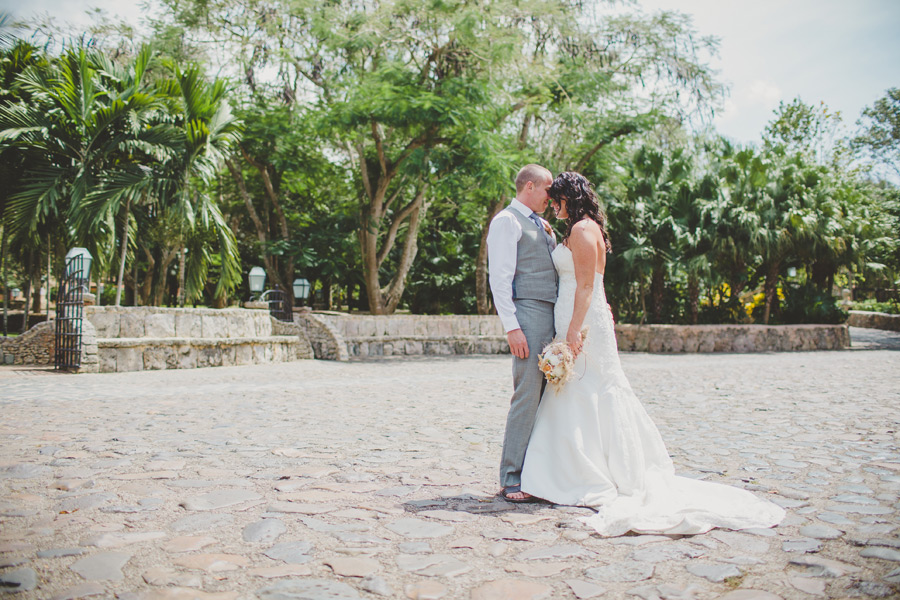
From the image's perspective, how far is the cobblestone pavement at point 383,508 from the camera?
2588 mm

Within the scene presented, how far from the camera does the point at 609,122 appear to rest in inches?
749

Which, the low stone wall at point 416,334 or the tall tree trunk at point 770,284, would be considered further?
the tall tree trunk at point 770,284

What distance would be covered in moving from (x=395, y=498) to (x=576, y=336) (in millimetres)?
1372

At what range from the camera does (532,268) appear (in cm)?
399

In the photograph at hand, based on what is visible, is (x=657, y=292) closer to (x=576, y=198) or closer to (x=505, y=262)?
(x=576, y=198)

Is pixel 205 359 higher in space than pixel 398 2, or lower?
lower

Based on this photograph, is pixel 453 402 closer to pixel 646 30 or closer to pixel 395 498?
pixel 395 498

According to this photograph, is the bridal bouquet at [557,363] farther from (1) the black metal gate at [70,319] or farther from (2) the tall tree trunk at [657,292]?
(2) the tall tree trunk at [657,292]

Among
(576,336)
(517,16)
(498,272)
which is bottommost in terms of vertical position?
(576,336)

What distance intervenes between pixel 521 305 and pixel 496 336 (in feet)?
56.1

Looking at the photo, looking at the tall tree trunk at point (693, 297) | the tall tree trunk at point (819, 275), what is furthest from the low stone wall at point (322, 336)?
the tall tree trunk at point (819, 275)

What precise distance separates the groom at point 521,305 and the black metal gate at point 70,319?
1078 cm

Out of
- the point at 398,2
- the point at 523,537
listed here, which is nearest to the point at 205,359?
the point at 398,2

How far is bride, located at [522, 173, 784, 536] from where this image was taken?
3.65 metres
